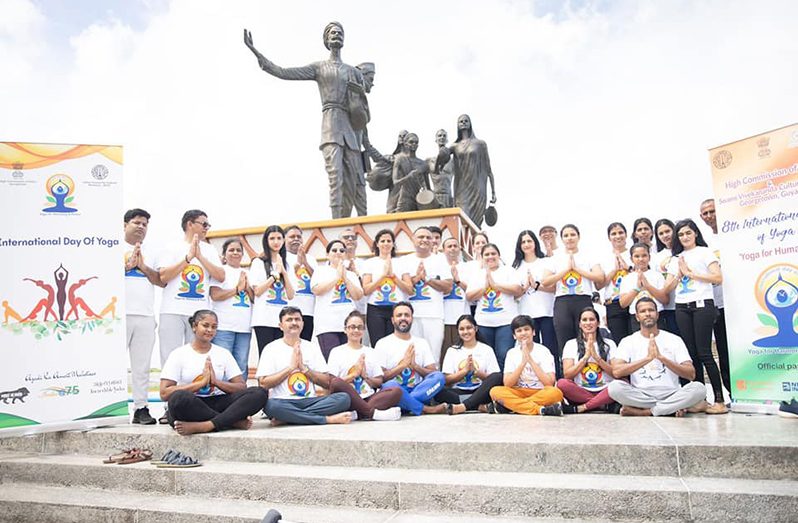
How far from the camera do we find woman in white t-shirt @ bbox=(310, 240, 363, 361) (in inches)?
238

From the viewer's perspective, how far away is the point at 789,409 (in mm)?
4637

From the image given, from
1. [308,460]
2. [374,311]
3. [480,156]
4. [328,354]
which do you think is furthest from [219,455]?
[480,156]

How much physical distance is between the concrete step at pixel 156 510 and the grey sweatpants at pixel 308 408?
1.05m

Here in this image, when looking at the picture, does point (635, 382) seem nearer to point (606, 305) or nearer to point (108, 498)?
point (606, 305)

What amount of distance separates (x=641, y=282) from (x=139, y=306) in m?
4.36

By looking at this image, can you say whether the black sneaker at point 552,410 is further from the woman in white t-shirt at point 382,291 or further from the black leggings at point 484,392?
the woman in white t-shirt at point 382,291

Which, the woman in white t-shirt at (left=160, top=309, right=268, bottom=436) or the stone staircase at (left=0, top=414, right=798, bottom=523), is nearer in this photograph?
the stone staircase at (left=0, top=414, right=798, bottom=523)

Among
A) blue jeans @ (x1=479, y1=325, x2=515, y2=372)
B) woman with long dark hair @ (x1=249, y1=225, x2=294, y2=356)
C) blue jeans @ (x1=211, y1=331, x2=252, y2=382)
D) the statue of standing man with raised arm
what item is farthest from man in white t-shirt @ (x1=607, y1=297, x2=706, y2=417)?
the statue of standing man with raised arm

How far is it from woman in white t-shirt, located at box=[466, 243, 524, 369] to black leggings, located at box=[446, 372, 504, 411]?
1.83ft

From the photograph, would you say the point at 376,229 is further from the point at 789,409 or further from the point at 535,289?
the point at 789,409

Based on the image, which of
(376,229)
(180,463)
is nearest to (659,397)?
(180,463)

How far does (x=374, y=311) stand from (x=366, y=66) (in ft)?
18.0

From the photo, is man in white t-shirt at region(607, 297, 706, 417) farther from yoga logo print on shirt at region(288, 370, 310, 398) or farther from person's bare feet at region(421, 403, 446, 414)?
yoga logo print on shirt at region(288, 370, 310, 398)

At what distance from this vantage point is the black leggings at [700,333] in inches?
211
